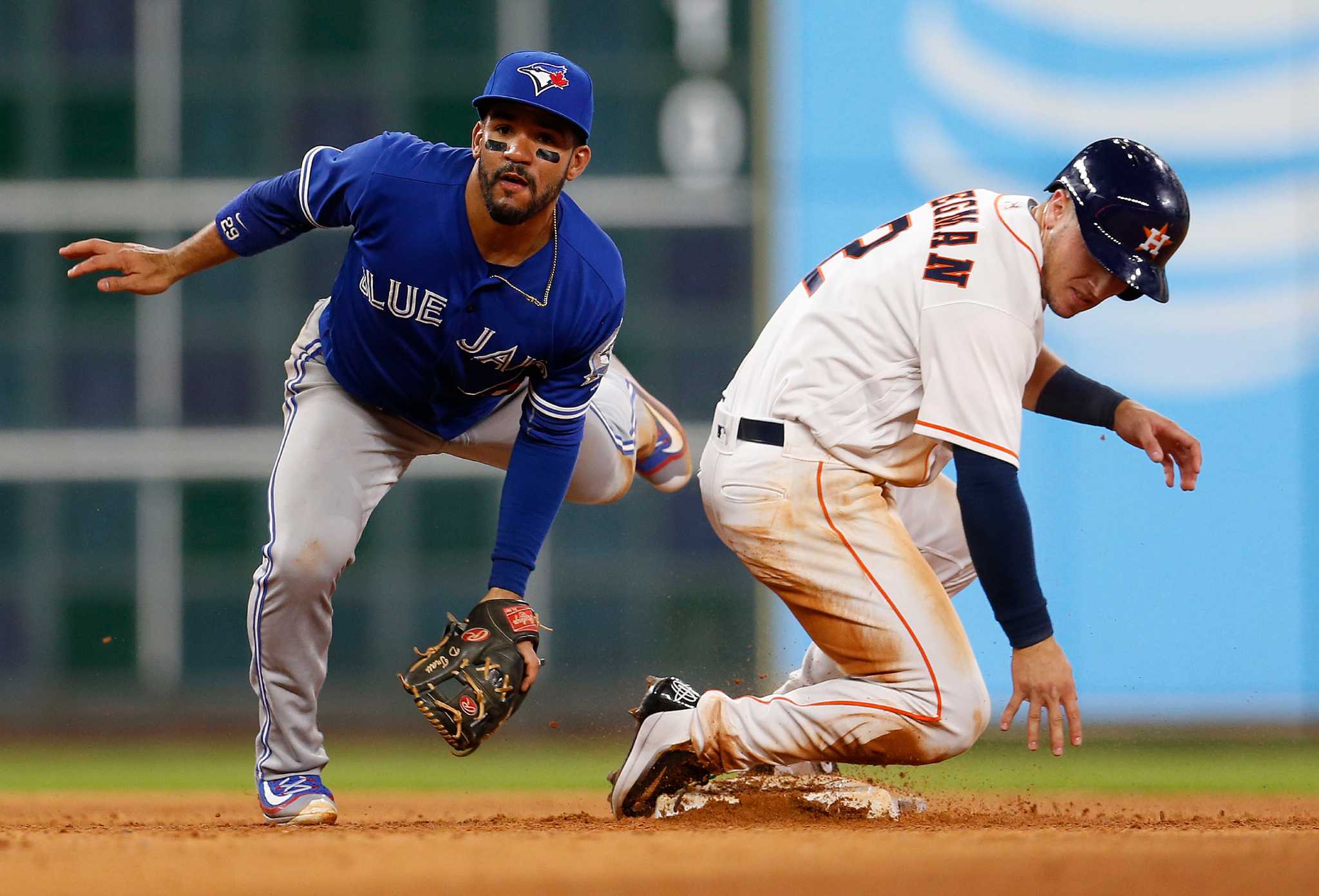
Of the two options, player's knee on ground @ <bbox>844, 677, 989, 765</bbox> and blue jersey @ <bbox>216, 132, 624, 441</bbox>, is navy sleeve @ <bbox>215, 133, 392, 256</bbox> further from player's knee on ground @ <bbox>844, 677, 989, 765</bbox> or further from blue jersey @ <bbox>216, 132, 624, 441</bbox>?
player's knee on ground @ <bbox>844, 677, 989, 765</bbox>

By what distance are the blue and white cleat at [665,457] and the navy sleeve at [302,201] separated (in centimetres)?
121

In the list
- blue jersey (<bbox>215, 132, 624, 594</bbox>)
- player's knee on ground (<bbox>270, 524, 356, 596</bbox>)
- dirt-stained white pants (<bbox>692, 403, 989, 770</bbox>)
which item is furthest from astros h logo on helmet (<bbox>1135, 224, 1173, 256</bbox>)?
player's knee on ground (<bbox>270, 524, 356, 596</bbox>)

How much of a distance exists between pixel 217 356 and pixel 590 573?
2.15m

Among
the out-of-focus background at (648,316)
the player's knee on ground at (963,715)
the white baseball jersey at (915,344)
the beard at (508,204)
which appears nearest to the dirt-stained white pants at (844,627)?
the player's knee on ground at (963,715)

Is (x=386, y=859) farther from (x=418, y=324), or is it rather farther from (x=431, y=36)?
(x=431, y=36)

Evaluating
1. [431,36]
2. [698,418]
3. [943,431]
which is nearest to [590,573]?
[698,418]

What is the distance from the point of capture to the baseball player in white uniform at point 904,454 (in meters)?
2.82

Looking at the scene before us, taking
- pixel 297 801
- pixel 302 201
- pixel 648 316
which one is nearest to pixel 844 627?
Answer: pixel 297 801

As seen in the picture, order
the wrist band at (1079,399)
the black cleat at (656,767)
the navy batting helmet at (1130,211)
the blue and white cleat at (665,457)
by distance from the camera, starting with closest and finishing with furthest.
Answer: the navy batting helmet at (1130,211) → the black cleat at (656,767) → the wrist band at (1079,399) → the blue and white cleat at (665,457)

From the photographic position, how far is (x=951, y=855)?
244cm

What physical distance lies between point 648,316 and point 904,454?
4158 millimetres

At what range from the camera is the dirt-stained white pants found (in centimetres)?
301

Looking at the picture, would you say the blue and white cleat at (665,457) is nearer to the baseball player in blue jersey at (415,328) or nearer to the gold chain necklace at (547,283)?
the baseball player in blue jersey at (415,328)

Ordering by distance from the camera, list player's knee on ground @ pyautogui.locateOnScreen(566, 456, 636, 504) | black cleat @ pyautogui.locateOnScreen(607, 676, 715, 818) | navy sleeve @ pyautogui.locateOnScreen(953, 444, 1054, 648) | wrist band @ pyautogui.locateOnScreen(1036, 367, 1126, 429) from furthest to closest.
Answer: player's knee on ground @ pyautogui.locateOnScreen(566, 456, 636, 504), wrist band @ pyautogui.locateOnScreen(1036, 367, 1126, 429), black cleat @ pyautogui.locateOnScreen(607, 676, 715, 818), navy sleeve @ pyautogui.locateOnScreen(953, 444, 1054, 648)
